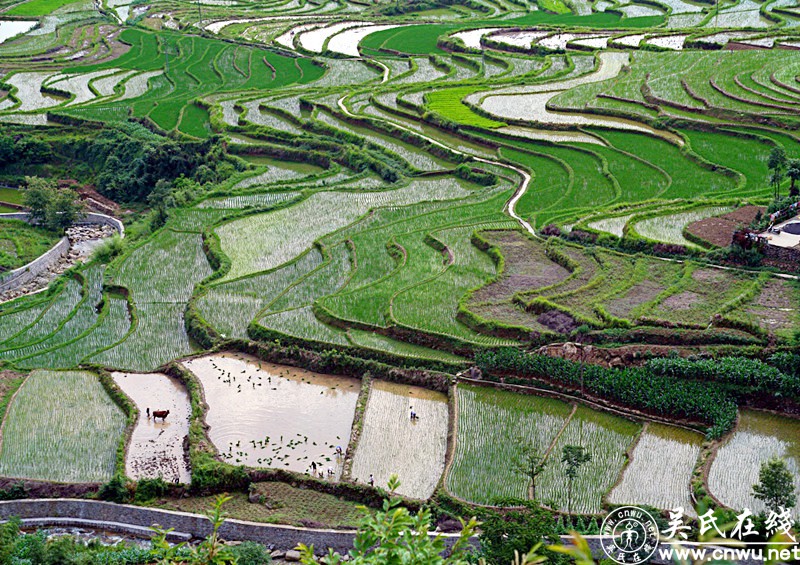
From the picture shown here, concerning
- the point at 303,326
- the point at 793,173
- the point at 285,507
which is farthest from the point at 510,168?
the point at 285,507

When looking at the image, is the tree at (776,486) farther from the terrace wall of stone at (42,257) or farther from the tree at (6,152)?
the tree at (6,152)

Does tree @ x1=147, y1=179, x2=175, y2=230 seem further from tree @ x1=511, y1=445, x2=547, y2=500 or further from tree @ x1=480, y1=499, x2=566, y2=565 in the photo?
tree @ x1=480, y1=499, x2=566, y2=565

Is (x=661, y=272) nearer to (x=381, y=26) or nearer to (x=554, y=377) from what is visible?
(x=554, y=377)

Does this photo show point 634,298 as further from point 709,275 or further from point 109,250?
point 109,250

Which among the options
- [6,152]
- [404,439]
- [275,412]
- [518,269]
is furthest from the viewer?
[6,152]

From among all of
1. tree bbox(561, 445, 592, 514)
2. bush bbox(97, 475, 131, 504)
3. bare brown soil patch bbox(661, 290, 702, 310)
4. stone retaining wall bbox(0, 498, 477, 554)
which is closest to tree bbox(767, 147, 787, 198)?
bare brown soil patch bbox(661, 290, 702, 310)

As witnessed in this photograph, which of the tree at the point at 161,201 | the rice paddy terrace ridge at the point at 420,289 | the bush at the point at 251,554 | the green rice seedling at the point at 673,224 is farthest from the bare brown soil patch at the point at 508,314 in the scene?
the tree at the point at 161,201

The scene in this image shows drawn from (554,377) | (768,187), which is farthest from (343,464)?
(768,187)
